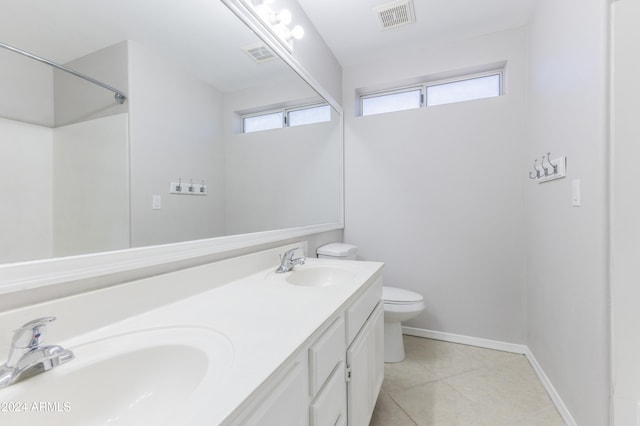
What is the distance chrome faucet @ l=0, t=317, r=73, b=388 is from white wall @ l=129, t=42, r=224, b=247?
355 millimetres

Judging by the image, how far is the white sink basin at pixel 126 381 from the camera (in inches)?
18.8

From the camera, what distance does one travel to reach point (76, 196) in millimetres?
738

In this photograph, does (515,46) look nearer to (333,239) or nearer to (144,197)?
(333,239)

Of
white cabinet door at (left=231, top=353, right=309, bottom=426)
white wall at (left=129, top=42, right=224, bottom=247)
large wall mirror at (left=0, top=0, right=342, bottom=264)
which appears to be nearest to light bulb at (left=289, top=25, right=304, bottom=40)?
large wall mirror at (left=0, top=0, right=342, bottom=264)

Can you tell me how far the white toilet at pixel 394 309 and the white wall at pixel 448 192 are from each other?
418mm

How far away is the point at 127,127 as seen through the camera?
2.83ft

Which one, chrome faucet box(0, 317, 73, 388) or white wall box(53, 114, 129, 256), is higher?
white wall box(53, 114, 129, 256)

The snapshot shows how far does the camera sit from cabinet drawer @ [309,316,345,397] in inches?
28.6

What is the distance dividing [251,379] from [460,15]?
7.96 feet

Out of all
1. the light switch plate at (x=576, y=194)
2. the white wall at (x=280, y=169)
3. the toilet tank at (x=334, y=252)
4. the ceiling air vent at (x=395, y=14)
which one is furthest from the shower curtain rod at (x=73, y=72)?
the light switch plate at (x=576, y=194)

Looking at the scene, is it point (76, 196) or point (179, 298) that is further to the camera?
point (179, 298)

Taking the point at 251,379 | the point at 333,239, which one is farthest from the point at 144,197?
the point at 333,239

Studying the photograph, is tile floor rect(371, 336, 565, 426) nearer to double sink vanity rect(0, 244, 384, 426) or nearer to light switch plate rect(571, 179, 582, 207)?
double sink vanity rect(0, 244, 384, 426)

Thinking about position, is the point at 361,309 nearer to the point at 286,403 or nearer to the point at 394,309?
the point at 286,403
